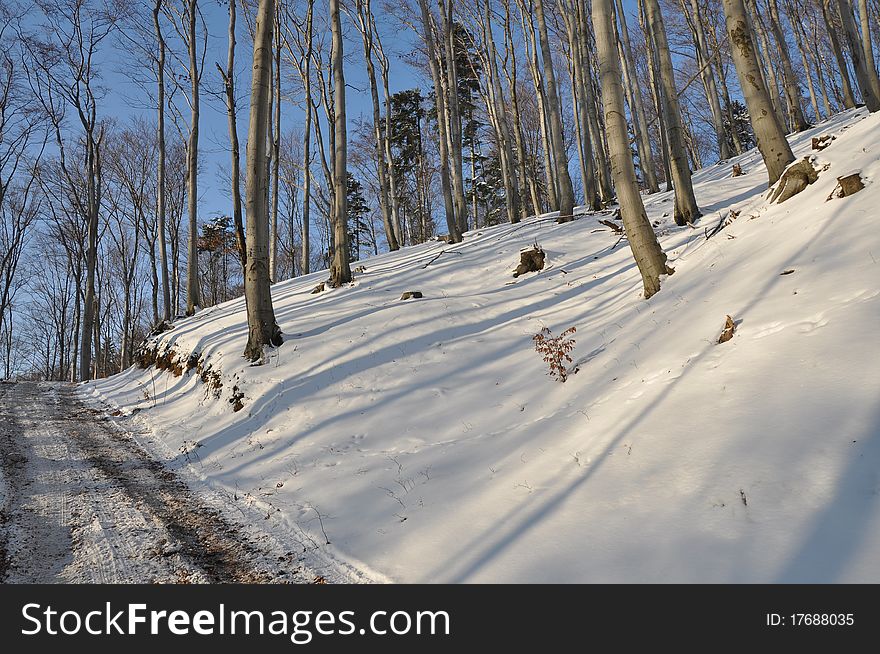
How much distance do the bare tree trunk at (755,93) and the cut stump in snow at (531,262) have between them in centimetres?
470

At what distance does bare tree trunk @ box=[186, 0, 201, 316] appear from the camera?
15773mm

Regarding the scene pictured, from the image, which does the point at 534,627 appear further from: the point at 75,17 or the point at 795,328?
the point at 75,17

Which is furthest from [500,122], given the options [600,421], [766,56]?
[600,421]

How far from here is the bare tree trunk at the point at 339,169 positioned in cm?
1131

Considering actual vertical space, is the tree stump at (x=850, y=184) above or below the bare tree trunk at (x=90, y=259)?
below

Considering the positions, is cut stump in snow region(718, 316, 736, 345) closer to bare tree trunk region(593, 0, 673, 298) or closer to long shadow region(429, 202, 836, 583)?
long shadow region(429, 202, 836, 583)

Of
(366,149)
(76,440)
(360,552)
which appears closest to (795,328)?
(360,552)

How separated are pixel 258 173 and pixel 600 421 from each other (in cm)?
712

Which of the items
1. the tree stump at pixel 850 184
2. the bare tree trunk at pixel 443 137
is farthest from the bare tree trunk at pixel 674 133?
the bare tree trunk at pixel 443 137

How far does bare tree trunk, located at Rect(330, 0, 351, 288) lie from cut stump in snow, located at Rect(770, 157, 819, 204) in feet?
29.0

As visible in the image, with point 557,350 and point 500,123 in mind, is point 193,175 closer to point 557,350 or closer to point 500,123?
point 500,123

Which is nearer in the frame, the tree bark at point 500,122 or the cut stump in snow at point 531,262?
the cut stump in snow at point 531,262

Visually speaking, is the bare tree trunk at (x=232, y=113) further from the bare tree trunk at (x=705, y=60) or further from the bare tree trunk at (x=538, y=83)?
the bare tree trunk at (x=705, y=60)

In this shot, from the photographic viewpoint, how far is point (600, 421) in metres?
4.46
